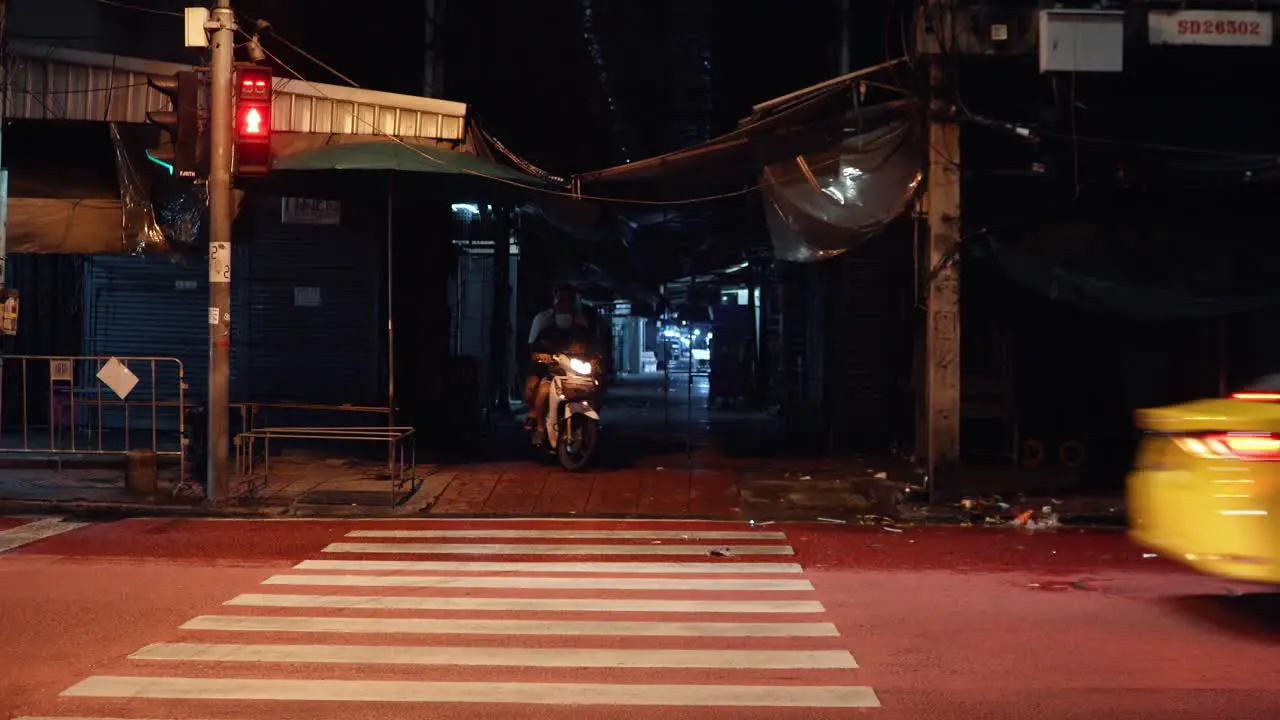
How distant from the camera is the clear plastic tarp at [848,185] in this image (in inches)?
543

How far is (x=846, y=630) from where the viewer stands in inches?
313

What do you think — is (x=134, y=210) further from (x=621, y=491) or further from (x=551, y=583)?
(x=551, y=583)

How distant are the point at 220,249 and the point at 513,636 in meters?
7.45

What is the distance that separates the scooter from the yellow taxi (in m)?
8.18

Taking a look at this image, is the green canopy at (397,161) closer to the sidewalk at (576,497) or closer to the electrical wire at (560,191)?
the electrical wire at (560,191)

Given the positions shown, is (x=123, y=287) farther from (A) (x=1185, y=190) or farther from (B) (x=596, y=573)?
(A) (x=1185, y=190)

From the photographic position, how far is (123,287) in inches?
699

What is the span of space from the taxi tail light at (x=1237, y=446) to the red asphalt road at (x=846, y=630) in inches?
47.5

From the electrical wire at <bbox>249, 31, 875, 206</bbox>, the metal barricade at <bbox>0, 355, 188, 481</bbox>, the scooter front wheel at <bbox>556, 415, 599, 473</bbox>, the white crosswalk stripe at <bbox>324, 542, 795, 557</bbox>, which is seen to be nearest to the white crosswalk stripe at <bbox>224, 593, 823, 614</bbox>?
the white crosswalk stripe at <bbox>324, 542, 795, 557</bbox>

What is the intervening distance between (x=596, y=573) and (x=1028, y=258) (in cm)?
699

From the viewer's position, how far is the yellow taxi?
737cm

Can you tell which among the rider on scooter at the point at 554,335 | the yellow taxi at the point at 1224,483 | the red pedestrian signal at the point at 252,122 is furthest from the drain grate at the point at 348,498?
the yellow taxi at the point at 1224,483

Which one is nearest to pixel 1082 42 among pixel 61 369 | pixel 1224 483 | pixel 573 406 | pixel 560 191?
pixel 560 191

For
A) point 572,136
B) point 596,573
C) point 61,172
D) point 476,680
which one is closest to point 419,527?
point 596,573
